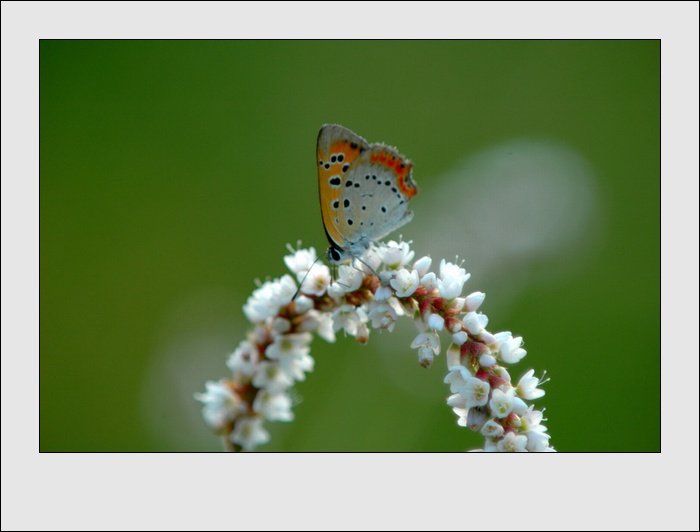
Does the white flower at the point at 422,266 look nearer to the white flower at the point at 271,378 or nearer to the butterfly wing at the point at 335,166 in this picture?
the butterfly wing at the point at 335,166

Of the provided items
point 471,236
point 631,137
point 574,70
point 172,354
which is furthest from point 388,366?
point 574,70

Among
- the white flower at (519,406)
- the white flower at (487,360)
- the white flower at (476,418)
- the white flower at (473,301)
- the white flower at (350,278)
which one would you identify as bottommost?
the white flower at (476,418)

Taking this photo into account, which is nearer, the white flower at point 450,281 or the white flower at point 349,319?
the white flower at point 450,281

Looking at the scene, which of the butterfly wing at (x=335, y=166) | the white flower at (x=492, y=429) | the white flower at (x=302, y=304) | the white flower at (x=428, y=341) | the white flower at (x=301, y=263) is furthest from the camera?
the butterfly wing at (x=335, y=166)

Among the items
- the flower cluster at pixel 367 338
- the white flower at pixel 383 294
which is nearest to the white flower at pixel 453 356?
the flower cluster at pixel 367 338

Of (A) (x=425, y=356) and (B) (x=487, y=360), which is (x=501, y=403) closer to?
(B) (x=487, y=360)

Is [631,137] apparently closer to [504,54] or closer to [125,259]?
[504,54]

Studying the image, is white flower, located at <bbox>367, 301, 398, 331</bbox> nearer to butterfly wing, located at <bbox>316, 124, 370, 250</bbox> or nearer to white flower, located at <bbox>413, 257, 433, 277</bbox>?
white flower, located at <bbox>413, 257, 433, 277</bbox>
